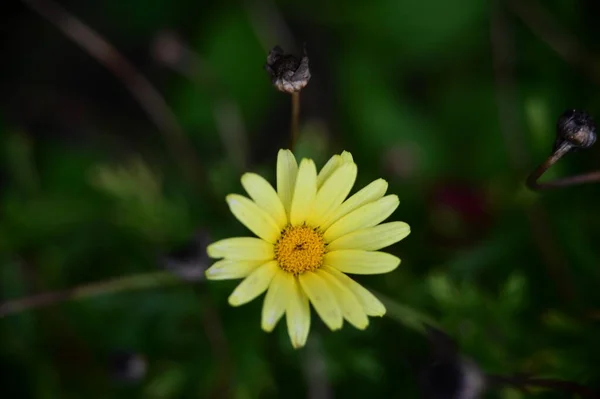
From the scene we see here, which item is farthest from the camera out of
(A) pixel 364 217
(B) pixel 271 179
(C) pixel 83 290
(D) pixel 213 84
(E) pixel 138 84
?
(D) pixel 213 84

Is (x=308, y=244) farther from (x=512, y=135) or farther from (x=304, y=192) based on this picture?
(x=512, y=135)

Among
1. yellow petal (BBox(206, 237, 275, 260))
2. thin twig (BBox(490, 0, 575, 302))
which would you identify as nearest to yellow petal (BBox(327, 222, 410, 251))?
yellow petal (BBox(206, 237, 275, 260))

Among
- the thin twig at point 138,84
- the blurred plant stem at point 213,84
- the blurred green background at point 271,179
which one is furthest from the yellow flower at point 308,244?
the thin twig at point 138,84

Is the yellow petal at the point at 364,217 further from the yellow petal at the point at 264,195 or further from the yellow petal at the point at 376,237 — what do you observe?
the yellow petal at the point at 264,195

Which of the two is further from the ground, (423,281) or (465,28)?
(465,28)

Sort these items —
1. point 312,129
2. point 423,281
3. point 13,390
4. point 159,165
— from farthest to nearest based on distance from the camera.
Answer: point 159,165, point 312,129, point 13,390, point 423,281

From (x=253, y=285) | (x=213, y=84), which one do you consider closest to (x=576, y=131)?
(x=253, y=285)

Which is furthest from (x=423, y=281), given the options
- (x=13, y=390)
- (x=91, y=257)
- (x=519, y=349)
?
(x=13, y=390)

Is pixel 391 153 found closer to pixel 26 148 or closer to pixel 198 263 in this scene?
pixel 198 263
